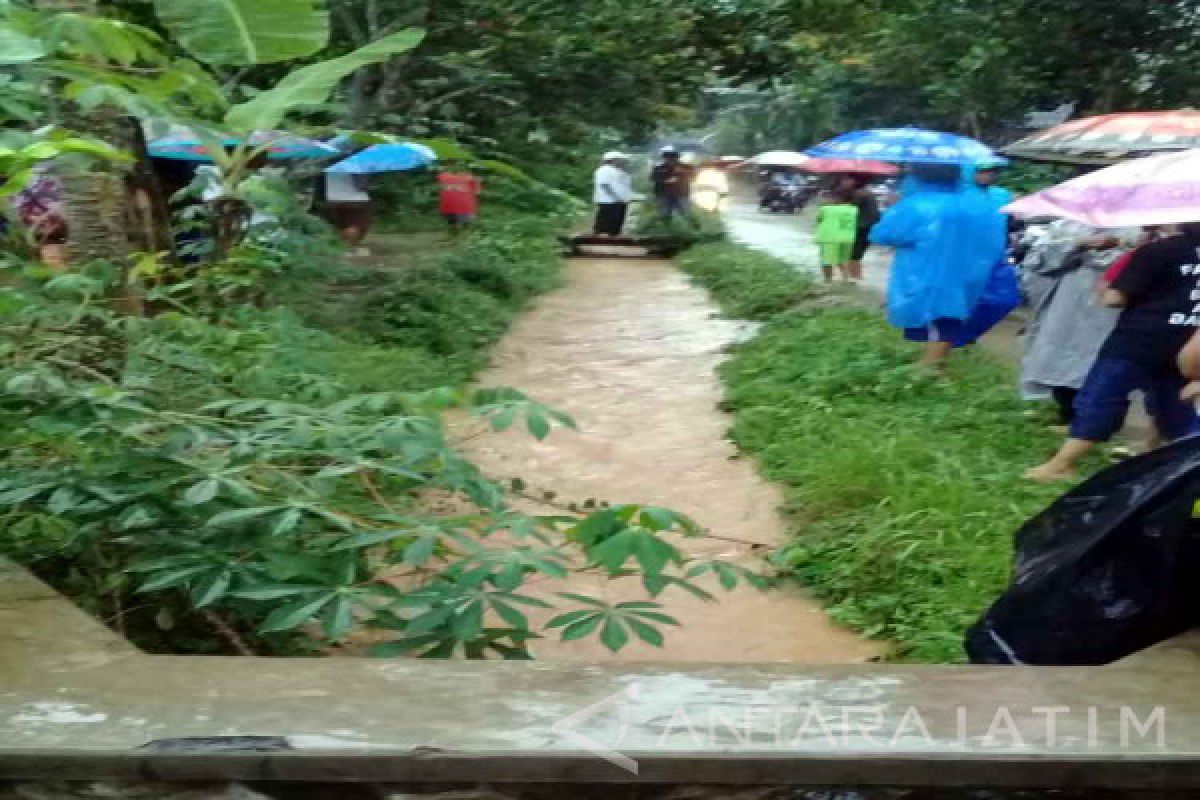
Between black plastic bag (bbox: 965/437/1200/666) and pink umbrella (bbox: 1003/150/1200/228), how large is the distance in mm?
1815

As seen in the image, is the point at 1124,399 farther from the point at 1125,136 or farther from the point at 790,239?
the point at 790,239

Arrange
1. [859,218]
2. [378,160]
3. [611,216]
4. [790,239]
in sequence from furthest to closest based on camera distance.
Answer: [790,239] < [611,216] < [859,218] < [378,160]

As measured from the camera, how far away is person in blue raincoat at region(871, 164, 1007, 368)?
24.7 feet

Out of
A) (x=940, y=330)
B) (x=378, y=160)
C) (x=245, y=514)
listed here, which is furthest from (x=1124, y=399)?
(x=378, y=160)

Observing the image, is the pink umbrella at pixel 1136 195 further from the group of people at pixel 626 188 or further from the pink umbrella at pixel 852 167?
the group of people at pixel 626 188

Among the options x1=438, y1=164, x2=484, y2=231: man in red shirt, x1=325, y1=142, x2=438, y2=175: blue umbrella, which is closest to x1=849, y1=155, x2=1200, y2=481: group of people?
x1=325, y1=142, x2=438, y2=175: blue umbrella

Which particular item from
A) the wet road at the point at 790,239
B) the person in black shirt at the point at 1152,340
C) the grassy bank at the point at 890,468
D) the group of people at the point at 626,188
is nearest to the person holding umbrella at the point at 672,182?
the group of people at the point at 626,188

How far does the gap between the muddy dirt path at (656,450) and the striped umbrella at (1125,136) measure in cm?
289

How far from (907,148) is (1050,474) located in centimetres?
468

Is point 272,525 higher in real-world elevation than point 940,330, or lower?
higher

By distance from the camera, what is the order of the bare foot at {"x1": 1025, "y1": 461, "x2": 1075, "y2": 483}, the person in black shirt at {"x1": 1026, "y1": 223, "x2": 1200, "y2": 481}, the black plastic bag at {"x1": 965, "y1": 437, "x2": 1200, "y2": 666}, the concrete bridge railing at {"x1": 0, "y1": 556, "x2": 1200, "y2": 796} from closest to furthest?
the concrete bridge railing at {"x1": 0, "y1": 556, "x2": 1200, "y2": 796}
the black plastic bag at {"x1": 965, "y1": 437, "x2": 1200, "y2": 666}
the person in black shirt at {"x1": 1026, "y1": 223, "x2": 1200, "y2": 481}
the bare foot at {"x1": 1025, "y1": 461, "x2": 1075, "y2": 483}

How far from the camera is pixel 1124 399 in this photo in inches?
217

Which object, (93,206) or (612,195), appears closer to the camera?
(93,206)

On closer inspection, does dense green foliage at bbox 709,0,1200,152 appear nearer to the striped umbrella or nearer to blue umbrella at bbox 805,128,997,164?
blue umbrella at bbox 805,128,997,164
